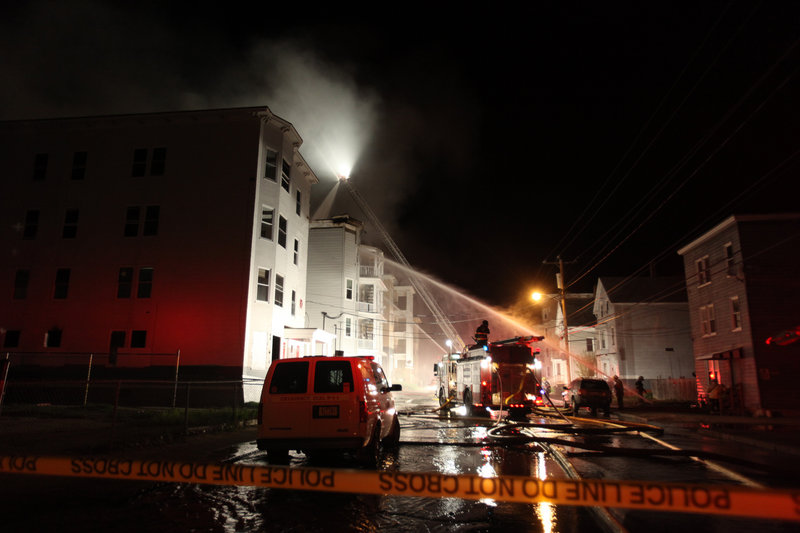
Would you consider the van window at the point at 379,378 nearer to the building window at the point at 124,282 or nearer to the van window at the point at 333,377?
the van window at the point at 333,377

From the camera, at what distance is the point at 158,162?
25.8 m

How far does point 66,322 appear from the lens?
2458cm

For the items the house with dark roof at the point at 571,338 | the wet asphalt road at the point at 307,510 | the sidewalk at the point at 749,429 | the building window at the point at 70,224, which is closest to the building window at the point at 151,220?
the building window at the point at 70,224

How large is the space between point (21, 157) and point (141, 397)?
48.3 ft

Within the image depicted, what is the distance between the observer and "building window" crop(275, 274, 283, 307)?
26250 mm

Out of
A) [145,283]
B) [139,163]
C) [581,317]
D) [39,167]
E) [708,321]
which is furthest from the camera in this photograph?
[581,317]

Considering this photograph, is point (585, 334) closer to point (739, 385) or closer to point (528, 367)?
point (739, 385)

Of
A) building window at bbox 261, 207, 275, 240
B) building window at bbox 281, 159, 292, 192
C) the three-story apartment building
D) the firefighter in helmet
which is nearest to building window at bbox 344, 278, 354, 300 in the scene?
the three-story apartment building

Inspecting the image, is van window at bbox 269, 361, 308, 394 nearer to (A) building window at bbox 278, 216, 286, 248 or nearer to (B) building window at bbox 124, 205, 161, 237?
(A) building window at bbox 278, 216, 286, 248

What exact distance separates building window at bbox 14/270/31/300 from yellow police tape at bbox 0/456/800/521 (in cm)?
2615

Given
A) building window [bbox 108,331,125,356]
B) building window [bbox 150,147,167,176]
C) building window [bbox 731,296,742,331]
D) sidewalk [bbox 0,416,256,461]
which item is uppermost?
building window [bbox 150,147,167,176]

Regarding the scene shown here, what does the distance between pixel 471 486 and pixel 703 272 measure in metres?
30.7

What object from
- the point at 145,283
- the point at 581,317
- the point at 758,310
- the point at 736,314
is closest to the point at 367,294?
the point at 581,317

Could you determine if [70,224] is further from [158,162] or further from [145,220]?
[158,162]
